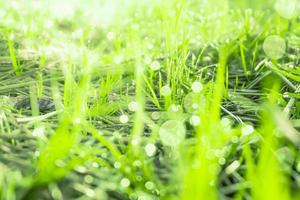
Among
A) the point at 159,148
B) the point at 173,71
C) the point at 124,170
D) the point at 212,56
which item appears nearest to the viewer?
the point at 124,170

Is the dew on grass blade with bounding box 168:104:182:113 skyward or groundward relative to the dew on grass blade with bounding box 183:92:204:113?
groundward

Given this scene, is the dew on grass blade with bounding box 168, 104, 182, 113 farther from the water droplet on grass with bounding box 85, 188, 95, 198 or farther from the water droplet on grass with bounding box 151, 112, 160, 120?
the water droplet on grass with bounding box 85, 188, 95, 198

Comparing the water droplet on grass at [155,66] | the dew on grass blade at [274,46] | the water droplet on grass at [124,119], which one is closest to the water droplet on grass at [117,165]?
the water droplet on grass at [124,119]

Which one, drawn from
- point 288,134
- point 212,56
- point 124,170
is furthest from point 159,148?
point 212,56

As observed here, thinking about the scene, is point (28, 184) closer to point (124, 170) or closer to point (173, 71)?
point (124, 170)

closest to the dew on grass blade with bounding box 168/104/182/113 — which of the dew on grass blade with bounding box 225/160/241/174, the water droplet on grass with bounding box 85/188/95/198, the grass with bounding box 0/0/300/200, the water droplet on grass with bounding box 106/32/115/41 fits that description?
the grass with bounding box 0/0/300/200

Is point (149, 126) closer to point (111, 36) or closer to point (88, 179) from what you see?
point (88, 179)
